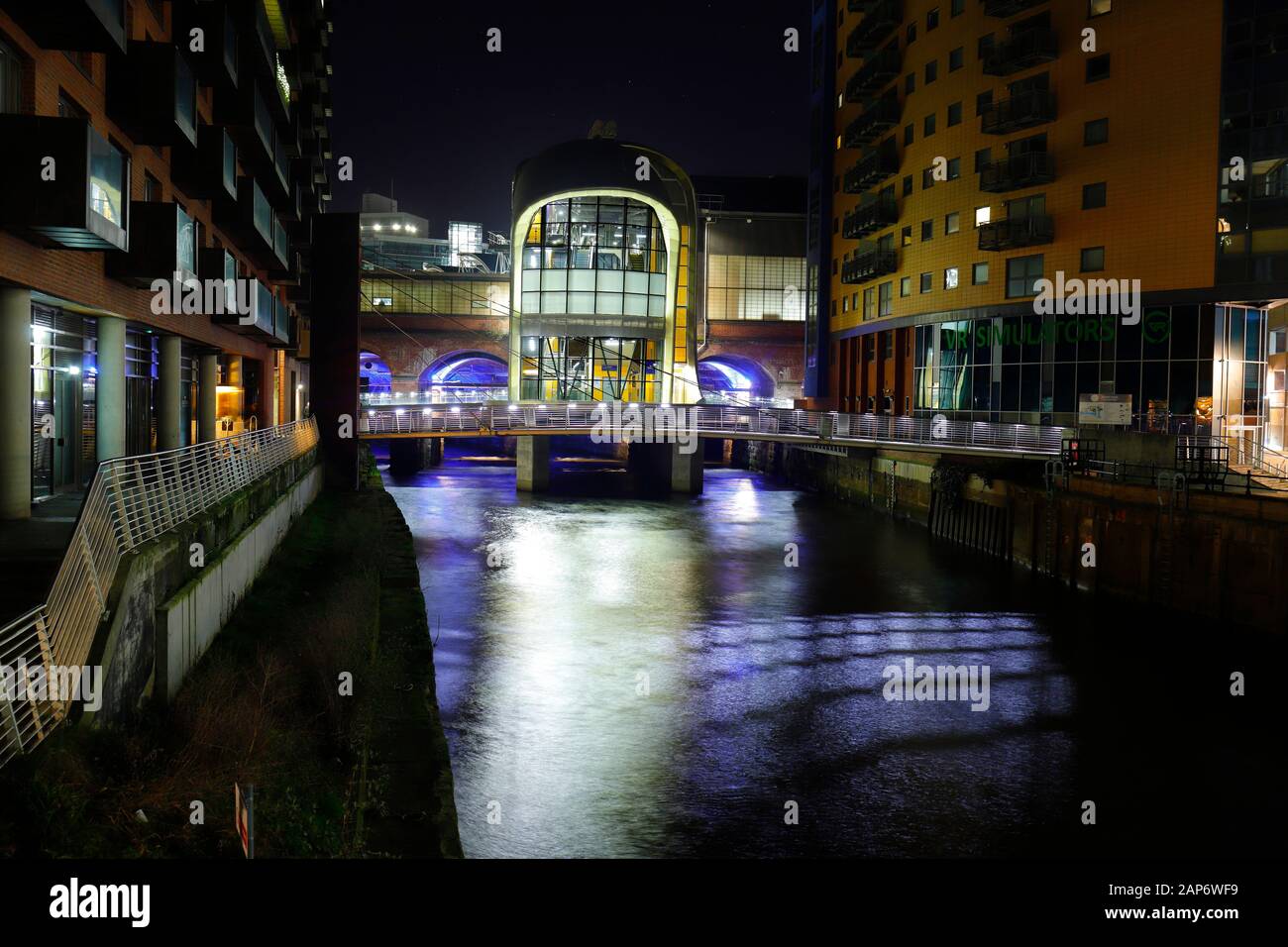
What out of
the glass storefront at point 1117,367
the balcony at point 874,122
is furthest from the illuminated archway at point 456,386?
the glass storefront at point 1117,367

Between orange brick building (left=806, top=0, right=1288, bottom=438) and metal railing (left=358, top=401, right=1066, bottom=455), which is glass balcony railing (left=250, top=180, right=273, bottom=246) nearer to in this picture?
metal railing (left=358, top=401, right=1066, bottom=455)

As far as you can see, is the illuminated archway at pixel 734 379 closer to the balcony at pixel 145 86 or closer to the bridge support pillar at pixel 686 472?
the bridge support pillar at pixel 686 472

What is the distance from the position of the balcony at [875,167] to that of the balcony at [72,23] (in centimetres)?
4144

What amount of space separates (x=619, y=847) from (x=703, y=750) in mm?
3593

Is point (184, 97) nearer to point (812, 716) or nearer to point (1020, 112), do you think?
point (812, 716)

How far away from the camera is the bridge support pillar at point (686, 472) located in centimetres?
5409

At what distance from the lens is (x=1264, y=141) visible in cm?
3303

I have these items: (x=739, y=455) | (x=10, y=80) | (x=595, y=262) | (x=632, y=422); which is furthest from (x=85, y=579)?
(x=739, y=455)

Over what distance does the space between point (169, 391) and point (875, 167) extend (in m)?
36.7

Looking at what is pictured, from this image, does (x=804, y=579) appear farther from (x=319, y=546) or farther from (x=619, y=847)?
(x=619, y=847)

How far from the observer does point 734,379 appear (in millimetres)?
85250
